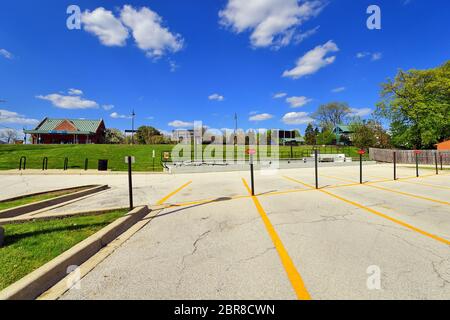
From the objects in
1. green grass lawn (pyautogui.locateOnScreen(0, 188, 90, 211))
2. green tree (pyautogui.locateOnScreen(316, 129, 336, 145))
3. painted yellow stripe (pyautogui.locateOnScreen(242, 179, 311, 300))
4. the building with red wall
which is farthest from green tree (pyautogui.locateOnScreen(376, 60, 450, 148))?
green grass lawn (pyautogui.locateOnScreen(0, 188, 90, 211))

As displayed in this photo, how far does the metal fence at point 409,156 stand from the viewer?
2923cm

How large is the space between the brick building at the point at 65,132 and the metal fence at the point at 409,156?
205 ft

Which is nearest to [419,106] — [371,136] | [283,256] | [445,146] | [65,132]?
[445,146]

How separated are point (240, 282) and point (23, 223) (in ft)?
16.3

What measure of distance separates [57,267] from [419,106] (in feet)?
148

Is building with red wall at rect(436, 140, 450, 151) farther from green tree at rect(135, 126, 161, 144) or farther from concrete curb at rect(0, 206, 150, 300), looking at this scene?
green tree at rect(135, 126, 161, 144)

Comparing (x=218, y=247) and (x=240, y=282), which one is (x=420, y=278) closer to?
(x=240, y=282)

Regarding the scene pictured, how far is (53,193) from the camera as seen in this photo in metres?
8.39

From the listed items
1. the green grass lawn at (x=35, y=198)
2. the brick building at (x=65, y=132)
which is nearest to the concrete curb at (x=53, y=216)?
the green grass lawn at (x=35, y=198)

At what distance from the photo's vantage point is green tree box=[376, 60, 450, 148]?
32.5 metres

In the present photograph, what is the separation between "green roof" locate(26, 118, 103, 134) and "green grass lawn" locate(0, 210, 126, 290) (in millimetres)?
58514

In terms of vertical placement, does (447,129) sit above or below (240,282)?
above
